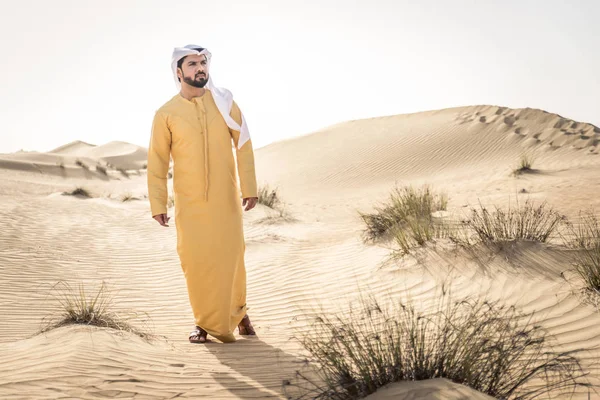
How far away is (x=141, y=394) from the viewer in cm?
297

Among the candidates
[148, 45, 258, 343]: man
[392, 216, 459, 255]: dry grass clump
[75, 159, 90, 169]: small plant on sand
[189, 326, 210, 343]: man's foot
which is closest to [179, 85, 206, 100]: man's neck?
[148, 45, 258, 343]: man

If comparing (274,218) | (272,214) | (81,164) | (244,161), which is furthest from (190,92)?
(81,164)

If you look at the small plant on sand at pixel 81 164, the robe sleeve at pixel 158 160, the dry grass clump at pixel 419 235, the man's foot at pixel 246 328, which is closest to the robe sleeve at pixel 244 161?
the robe sleeve at pixel 158 160

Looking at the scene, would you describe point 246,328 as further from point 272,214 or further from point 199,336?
point 272,214

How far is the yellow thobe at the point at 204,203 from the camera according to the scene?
4.23 m

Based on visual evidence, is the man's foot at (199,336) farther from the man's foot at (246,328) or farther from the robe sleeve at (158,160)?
the robe sleeve at (158,160)

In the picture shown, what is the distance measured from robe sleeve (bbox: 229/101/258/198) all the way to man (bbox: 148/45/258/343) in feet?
0.11

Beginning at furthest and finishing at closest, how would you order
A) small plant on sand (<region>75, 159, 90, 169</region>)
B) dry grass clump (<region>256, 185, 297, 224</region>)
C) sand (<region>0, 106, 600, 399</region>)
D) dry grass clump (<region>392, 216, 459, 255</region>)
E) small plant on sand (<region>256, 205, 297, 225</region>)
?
1. small plant on sand (<region>75, 159, 90, 169</region>)
2. dry grass clump (<region>256, 185, 297, 224</region>)
3. small plant on sand (<region>256, 205, 297, 225</region>)
4. dry grass clump (<region>392, 216, 459, 255</region>)
5. sand (<region>0, 106, 600, 399</region>)

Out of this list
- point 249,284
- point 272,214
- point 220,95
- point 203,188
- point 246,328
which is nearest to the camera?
point 203,188

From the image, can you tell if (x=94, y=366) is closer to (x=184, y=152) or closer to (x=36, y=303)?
(x=184, y=152)

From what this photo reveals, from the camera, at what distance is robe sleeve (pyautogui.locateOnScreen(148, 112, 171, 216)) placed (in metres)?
4.36

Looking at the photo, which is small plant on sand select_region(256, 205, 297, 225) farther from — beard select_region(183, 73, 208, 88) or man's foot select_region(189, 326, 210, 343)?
beard select_region(183, 73, 208, 88)

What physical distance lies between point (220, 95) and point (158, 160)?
739 millimetres

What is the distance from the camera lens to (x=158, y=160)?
4.40m
